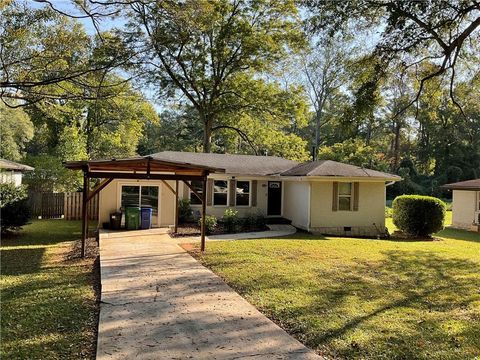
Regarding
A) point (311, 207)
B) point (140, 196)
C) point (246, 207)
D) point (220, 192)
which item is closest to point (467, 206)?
point (311, 207)

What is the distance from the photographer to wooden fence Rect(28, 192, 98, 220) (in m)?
19.3

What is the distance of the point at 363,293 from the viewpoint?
7.26 metres

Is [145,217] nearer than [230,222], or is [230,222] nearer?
[145,217]

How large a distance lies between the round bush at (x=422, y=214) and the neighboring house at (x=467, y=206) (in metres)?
5.24

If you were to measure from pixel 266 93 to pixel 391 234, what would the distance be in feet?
46.4

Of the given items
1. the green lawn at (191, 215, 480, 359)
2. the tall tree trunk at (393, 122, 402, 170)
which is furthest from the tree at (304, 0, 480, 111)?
the tall tree trunk at (393, 122, 402, 170)

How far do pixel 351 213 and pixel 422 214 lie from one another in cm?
287

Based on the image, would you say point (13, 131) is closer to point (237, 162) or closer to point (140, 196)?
point (140, 196)

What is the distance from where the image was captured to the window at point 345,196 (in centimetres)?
1683

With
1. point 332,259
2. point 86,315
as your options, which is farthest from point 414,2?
point 86,315

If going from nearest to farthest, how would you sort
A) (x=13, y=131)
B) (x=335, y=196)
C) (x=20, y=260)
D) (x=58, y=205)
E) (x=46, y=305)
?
(x=46, y=305) < (x=20, y=260) < (x=335, y=196) < (x=58, y=205) < (x=13, y=131)

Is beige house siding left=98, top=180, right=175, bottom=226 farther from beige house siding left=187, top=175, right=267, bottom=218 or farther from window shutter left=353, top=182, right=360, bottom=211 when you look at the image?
window shutter left=353, top=182, right=360, bottom=211

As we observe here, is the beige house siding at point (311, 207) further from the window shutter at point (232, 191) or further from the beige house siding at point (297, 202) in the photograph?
the window shutter at point (232, 191)

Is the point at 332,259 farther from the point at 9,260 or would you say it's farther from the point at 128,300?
the point at 9,260
